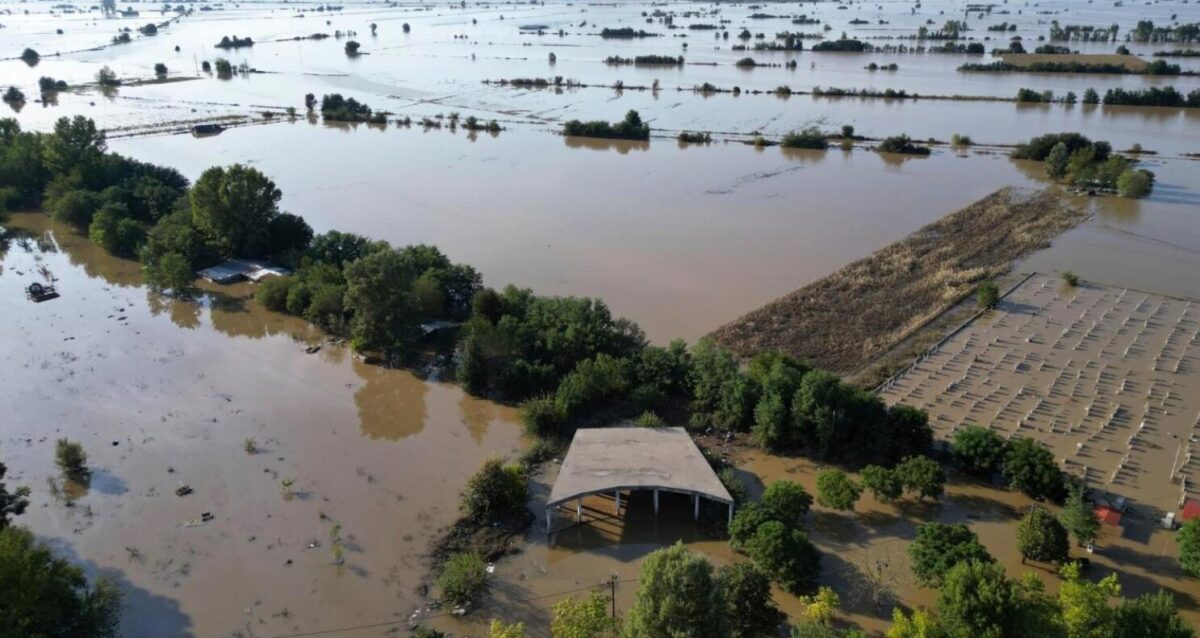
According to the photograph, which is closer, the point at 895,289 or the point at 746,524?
the point at 746,524

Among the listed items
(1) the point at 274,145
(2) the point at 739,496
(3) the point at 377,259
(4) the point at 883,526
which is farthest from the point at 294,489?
(1) the point at 274,145

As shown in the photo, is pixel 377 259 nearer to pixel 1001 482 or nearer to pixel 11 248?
pixel 1001 482

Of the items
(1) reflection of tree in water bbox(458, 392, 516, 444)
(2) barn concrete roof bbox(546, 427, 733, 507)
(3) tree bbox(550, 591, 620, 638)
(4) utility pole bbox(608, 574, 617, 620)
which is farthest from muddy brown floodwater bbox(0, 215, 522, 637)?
(3) tree bbox(550, 591, 620, 638)

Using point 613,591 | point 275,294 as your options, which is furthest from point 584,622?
point 275,294

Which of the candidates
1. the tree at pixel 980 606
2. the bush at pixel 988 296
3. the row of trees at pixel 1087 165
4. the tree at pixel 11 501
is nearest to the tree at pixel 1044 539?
the tree at pixel 980 606

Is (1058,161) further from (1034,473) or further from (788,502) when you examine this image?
(788,502)

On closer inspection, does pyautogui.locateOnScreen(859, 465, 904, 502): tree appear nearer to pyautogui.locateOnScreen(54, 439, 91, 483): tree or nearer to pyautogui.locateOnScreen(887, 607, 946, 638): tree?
pyautogui.locateOnScreen(887, 607, 946, 638): tree
